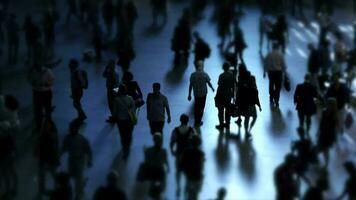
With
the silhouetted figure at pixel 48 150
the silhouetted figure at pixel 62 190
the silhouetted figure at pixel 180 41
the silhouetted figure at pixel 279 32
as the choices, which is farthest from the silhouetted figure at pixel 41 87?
the silhouetted figure at pixel 279 32

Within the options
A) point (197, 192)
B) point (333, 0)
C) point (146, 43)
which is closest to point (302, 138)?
point (197, 192)

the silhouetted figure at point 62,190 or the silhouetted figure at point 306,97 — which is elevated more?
the silhouetted figure at point 306,97

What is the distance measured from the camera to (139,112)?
20.1 m

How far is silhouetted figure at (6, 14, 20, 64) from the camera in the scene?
2512 centimetres

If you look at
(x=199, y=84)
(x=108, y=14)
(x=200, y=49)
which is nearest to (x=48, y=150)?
(x=199, y=84)

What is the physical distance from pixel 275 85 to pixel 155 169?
7.91m

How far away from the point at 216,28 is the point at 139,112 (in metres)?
12.0

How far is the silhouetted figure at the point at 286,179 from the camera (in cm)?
1274

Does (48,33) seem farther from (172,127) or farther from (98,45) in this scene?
(172,127)

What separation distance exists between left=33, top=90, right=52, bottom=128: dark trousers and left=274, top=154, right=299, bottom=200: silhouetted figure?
701 centimetres

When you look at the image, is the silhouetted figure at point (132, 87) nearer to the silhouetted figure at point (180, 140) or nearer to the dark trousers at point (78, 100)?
the dark trousers at point (78, 100)

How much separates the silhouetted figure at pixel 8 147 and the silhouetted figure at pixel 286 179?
4.59m

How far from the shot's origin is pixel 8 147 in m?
14.1

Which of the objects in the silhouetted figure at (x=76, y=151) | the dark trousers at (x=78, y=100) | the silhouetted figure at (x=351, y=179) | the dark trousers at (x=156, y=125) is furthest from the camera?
the dark trousers at (x=78, y=100)
